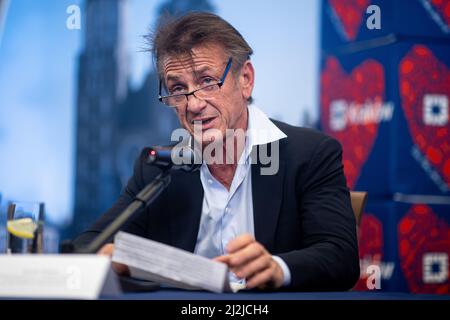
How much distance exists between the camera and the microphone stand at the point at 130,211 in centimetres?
122

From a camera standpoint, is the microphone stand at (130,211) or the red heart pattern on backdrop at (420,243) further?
the red heart pattern on backdrop at (420,243)

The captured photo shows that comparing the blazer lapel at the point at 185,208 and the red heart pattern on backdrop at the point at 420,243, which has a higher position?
the blazer lapel at the point at 185,208

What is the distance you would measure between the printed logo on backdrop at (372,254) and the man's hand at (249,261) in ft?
4.94

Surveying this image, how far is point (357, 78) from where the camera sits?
3.06 m

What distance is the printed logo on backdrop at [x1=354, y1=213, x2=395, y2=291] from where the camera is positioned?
2794mm

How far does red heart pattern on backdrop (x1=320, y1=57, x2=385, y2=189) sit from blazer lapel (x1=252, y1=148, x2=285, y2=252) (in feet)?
4.06

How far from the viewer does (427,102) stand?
2.85 meters

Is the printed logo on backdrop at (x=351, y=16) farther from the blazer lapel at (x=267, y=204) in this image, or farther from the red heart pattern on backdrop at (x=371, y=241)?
the blazer lapel at (x=267, y=204)

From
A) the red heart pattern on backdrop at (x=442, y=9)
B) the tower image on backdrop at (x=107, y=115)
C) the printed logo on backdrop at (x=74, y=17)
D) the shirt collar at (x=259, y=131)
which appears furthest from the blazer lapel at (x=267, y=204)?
the tower image on backdrop at (x=107, y=115)

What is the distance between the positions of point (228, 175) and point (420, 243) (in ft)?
3.99

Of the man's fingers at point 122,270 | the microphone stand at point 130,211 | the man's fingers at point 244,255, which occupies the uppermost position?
the microphone stand at point 130,211

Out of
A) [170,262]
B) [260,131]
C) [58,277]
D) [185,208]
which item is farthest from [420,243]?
[58,277]

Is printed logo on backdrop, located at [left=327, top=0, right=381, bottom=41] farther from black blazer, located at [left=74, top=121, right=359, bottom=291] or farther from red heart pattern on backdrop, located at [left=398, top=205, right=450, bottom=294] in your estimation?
black blazer, located at [left=74, top=121, right=359, bottom=291]

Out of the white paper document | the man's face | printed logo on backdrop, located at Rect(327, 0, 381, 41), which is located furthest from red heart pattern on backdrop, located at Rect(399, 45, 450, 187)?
the white paper document
